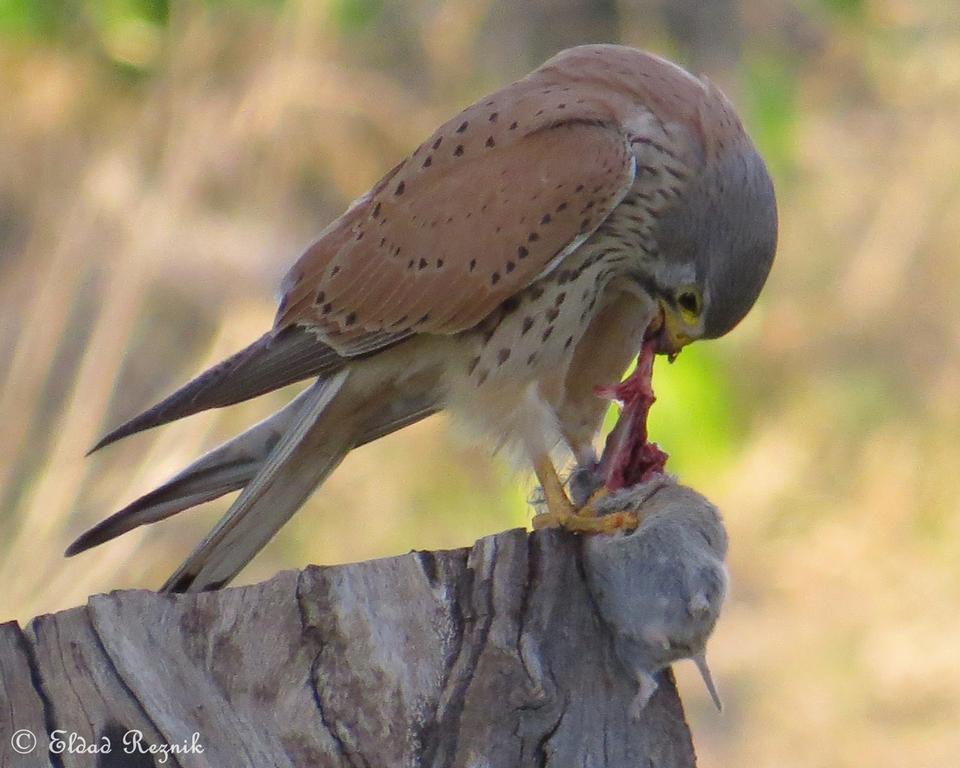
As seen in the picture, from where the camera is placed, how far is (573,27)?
7828mm

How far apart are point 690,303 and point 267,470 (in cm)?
96

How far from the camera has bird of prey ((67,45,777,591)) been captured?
3.18 metres

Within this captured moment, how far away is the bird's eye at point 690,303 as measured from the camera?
3.30 meters

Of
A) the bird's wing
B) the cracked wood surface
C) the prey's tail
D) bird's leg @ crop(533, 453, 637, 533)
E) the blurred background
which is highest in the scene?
the blurred background

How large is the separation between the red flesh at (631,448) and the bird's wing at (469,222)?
351 mm

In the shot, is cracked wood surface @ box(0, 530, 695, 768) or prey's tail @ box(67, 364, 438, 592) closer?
cracked wood surface @ box(0, 530, 695, 768)

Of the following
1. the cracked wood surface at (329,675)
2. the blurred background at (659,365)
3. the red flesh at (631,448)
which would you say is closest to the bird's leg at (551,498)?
the red flesh at (631,448)

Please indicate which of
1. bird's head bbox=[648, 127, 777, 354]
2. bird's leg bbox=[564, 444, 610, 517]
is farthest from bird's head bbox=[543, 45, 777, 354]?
bird's leg bbox=[564, 444, 610, 517]

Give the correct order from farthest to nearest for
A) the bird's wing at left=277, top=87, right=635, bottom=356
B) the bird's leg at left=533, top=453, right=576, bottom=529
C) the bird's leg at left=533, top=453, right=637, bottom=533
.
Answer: the bird's wing at left=277, top=87, right=635, bottom=356
the bird's leg at left=533, top=453, right=576, bottom=529
the bird's leg at left=533, top=453, right=637, bottom=533

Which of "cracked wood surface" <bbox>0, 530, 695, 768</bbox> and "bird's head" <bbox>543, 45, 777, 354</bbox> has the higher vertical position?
"bird's head" <bbox>543, 45, 777, 354</bbox>

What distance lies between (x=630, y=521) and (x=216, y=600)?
0.85 metres

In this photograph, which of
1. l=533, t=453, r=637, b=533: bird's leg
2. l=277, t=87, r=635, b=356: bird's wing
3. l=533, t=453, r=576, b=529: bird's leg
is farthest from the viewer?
l=277, t=87, r=635, b=356: bird's wing

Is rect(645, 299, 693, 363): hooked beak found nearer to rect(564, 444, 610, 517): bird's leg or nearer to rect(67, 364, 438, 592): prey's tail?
Answer: rect(564, 444, 610, 517): bird's leg

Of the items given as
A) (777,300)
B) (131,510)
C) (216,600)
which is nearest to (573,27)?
(777,300)
